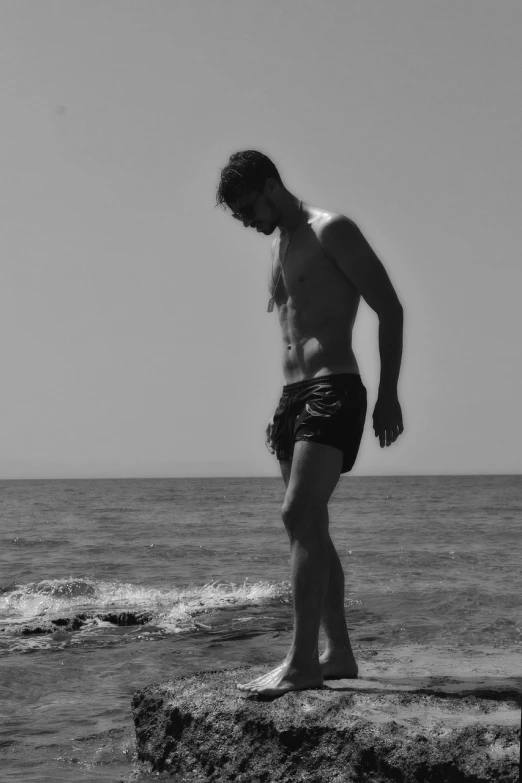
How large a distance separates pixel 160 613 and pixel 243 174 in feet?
23.8

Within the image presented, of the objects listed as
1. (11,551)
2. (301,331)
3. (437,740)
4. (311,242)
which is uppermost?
(311,242)

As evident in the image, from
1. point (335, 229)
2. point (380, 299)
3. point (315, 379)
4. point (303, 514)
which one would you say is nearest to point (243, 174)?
point (335, 229)

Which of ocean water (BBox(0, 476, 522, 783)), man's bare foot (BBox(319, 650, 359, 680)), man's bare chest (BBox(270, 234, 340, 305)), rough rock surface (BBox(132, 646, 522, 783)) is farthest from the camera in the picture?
ocean water (BBox(0, 476, 522, 783))

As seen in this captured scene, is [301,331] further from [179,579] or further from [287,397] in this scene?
[179,579]

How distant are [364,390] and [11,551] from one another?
18.2 m

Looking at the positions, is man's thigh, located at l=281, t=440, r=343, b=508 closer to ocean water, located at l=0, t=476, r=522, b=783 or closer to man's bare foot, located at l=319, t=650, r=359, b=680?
man's bare foot, located at l=319, t=650, r=359, b=680

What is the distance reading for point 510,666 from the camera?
414cm

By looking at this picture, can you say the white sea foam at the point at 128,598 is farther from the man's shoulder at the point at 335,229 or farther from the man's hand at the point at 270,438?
the man's shoulder at the point at 335,229

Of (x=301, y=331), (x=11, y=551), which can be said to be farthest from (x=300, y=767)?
(x=11, y=551)

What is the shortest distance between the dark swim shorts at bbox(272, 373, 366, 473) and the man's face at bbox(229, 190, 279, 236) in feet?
2.20

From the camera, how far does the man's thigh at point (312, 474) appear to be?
3369 mm

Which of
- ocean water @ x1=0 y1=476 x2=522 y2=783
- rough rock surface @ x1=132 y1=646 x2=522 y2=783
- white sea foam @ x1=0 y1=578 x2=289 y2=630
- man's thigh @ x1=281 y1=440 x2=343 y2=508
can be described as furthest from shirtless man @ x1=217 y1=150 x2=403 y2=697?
white sea foam @ x1=0 y1=578 x2=289 y2=630

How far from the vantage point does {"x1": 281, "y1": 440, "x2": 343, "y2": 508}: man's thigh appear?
3.37 meters

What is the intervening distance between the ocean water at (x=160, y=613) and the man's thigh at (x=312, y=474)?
1.39 meters
